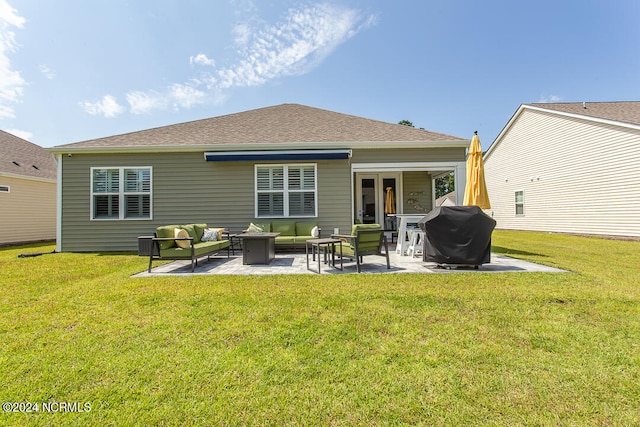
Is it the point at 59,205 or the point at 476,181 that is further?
the point at 59,205

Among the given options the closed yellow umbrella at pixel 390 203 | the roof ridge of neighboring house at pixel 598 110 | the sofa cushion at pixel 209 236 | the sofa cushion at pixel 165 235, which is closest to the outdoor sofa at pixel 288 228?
the sofa cushion at pixel 209 236

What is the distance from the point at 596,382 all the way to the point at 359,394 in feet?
5.74

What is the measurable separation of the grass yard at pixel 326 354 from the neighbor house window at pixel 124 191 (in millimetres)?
4762

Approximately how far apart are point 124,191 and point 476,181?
1056 centimetres

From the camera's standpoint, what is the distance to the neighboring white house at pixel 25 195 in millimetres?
11648

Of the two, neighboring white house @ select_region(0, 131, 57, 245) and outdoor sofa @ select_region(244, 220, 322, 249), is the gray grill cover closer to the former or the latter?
outdoor sofa @ select_region(244, 220, 322, 249)

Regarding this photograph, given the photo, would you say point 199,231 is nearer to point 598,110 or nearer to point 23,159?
point 23,159

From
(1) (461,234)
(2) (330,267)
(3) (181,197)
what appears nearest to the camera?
(1) (461,234)

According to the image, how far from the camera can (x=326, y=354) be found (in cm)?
246

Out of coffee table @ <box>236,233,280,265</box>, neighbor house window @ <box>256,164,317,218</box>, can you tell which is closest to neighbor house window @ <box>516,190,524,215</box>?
neighbor house window @ <box>256,164,317,218</box>

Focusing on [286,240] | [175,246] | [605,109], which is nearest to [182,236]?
[175,246]

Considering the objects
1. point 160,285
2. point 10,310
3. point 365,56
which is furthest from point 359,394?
point 365,56

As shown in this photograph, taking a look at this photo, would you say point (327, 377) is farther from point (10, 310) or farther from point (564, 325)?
point (10, 310)

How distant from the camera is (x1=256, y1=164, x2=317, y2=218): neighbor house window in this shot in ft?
29.8
